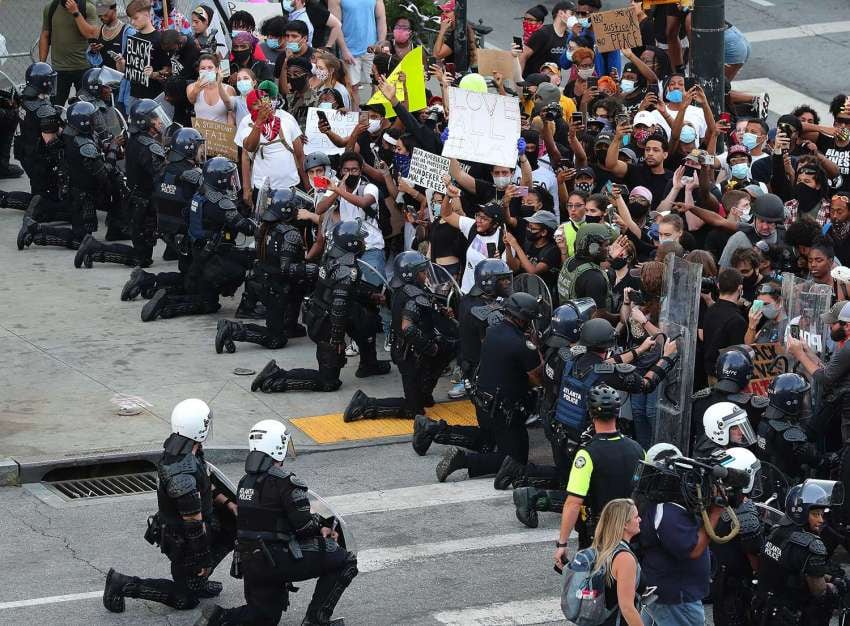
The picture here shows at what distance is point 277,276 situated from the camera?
47.7 ft

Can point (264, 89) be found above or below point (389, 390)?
above

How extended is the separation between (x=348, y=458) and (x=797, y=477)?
3.83 m

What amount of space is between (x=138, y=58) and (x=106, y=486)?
7.36m

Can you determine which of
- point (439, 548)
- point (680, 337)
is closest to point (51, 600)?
point (439, 548)

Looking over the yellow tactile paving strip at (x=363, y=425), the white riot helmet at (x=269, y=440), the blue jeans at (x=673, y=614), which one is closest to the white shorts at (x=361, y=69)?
the yellow tactile paving strip at (x=363, y=425)

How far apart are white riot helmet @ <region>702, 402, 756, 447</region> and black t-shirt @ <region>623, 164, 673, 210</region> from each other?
14.8 feet

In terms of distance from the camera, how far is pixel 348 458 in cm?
1282

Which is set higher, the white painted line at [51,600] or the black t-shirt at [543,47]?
the black t-shirt at [543,47]

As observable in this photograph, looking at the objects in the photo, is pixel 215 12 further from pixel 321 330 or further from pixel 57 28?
pixel 321 330

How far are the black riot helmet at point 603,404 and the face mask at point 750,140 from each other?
6.09 m

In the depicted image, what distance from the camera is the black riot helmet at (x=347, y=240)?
13516 millimetres

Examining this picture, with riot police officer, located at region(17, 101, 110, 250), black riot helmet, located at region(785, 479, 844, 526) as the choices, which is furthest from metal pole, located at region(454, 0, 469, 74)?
black riot helmet, located at region(785, 479, 844, 526)

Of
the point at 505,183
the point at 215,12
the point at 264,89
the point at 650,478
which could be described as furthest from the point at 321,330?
the point at 215,12

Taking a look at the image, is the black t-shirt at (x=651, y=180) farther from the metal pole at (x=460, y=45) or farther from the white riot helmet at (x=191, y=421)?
the white riot helmet at (x=191, y=421)
